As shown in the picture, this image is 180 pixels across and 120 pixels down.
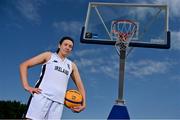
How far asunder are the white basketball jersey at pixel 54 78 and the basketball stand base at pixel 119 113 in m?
8.15

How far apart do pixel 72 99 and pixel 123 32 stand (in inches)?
386

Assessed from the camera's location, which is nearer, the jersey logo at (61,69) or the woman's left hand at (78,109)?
the jersey logo at (61,69)

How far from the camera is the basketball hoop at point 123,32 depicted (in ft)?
47.8

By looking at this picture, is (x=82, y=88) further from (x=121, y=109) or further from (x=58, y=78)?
(x=121, y=109)

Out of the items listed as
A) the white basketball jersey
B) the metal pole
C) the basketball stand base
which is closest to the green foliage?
the metal pole

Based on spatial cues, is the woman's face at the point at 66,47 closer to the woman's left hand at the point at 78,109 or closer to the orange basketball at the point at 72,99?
the orange basketball at the point at 72,99

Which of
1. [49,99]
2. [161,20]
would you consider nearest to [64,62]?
[49,99]

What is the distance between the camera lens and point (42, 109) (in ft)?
15.2

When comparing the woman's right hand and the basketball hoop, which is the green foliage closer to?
the basketball hoop

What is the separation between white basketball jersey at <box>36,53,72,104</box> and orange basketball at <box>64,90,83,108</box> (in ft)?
0.88

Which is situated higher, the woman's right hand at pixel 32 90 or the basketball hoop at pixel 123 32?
the basketball hoop at pixel 123 32

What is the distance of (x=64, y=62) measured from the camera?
5035 mm

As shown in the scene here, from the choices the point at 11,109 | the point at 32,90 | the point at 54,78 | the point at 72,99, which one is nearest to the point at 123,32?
the point at 72,99

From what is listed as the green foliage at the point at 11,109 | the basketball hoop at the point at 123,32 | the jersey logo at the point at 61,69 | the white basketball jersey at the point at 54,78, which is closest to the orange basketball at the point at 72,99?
the white basketball jersey at the point at 54,78
